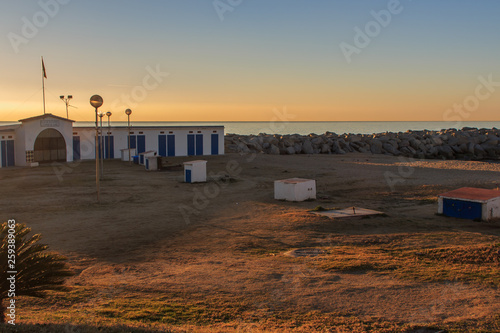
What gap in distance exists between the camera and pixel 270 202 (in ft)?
61.6

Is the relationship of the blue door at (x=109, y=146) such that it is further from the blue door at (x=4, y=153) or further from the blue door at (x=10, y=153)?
the blue door at (x=4, y=153)

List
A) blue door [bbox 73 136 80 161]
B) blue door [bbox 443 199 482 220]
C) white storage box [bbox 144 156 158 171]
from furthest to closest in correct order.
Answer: blue door [bbox 73 136 80 161], white storage box [bbox 144 156 158 171], blue door [bbox 443 199 482 220]

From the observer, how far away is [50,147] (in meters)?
34.8

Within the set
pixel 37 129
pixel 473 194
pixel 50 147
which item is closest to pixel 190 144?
pixel 50 147

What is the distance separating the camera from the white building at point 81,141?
32719 millimetres

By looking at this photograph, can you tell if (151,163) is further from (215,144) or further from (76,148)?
(215,144)

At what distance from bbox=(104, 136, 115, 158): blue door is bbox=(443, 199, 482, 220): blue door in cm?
2944

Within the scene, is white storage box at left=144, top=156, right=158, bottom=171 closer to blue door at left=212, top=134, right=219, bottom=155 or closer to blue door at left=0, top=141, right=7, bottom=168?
blue door at left=0, top=141, right=7, bottom=168

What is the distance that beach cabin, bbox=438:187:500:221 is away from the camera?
14766 mm

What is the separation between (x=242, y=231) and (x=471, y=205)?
757cm

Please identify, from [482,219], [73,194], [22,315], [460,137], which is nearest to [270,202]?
[482,219]

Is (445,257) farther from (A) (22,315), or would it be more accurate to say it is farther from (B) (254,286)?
(A) (22,315)

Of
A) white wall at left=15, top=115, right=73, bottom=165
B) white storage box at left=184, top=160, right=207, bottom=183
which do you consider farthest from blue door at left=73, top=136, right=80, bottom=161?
white storage box at left=184, top=160, right=207, bottom=183

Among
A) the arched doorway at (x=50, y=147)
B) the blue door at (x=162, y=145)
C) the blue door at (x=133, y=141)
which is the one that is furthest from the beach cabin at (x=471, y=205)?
the arched doorway at (x=50, y=147)
